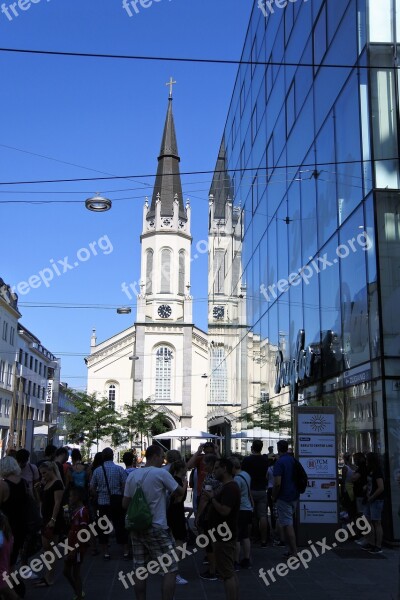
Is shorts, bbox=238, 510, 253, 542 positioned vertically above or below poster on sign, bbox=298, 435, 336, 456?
below

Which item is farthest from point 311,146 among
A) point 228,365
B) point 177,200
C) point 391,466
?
point 177,200

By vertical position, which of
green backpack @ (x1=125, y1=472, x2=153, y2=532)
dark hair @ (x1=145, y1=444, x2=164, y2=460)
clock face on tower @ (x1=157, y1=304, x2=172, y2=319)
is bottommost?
green backpack @ (x1=125, y1=472, x2=153, y2=532)

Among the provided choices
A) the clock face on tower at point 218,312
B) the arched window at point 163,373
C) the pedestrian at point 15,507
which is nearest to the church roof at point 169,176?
the arched window at point 163,373

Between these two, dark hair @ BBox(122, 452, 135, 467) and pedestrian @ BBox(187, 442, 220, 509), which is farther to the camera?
dark hair @ BBox(122, 452, 135, 467)

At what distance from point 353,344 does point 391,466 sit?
2.61 metres

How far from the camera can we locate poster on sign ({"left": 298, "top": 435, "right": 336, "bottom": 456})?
11.6 meters

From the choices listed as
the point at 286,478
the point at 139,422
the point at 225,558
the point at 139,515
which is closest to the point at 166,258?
the point at 139,422

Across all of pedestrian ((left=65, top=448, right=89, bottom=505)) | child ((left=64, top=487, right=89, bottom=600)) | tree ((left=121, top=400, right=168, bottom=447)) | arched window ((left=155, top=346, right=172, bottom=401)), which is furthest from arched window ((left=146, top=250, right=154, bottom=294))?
child ((left=64, top=487, right=89, bottom=600))

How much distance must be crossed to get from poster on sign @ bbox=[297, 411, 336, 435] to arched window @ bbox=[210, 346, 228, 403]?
18.5 m

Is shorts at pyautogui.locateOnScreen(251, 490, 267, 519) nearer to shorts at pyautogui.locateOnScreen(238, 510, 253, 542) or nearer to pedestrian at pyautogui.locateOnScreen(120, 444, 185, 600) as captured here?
shorts at pyautogui.locateOnScreen(238, 510, 253, 542)

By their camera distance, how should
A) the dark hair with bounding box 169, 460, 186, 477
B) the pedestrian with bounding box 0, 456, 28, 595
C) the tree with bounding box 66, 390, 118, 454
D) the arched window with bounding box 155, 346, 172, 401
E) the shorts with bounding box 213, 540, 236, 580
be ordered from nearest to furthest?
1. the shorts with bounding box 213, 540, 236, 580
2. the pedestrian with bounding box 0, 456, 28, 595
3. the dark hair with bounding box 169, 460, 186, 477
4. the tree with bounding box 66, 390, 118, 454
5. the arched window with bounding box 155, 346, 172, 401

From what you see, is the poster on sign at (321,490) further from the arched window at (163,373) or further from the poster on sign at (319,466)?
the arched window at (163,373)

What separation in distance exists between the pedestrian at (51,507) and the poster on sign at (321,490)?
4.51 meters

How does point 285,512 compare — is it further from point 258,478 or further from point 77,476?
point 77,476
